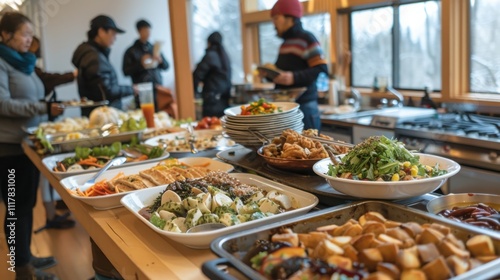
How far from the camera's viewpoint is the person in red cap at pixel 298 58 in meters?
3.51

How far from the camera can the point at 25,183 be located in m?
3.12

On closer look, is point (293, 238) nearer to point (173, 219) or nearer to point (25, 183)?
point (173, 219)

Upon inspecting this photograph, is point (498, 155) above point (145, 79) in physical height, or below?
below

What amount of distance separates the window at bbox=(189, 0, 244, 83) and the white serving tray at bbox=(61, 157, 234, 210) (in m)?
4.66

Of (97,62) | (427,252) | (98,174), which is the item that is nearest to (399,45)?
(97,62)

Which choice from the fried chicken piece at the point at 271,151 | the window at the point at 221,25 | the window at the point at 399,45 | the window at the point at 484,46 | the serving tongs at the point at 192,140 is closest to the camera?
the fried chicken piece at the point at 271,151

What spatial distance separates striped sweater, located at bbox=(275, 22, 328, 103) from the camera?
352cm

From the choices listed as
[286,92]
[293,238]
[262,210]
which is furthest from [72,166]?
[286,92]

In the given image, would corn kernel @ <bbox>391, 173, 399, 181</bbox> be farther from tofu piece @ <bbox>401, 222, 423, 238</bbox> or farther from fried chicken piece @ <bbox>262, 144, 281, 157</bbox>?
fried chicken piece @ <bbox>262, 144, 281, 157</bbox>

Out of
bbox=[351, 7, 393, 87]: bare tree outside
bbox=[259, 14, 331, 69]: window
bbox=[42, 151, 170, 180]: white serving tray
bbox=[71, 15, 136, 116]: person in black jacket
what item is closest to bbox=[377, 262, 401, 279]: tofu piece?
bbox=[42, 151, 170, 180]: white serving tray

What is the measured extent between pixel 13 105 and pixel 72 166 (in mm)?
1000

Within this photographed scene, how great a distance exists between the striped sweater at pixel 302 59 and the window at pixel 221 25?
2.96m

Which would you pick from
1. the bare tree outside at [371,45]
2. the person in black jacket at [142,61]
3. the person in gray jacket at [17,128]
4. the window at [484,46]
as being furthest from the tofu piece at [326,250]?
the person in black jacket at [142,61]

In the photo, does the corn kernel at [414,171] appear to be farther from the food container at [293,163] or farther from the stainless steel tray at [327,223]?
the food container at [293,163]
